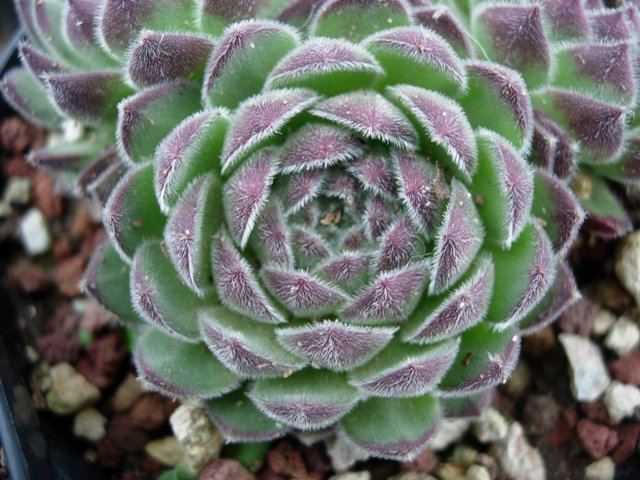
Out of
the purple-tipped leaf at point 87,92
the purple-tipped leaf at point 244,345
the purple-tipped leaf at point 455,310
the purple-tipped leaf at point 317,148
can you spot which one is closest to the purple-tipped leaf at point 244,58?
the purple-tipped leaf at point 317,148

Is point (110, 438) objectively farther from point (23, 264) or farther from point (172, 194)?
point (172, 194)

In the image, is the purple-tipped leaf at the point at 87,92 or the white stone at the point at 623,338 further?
the white stone at the point at 623,338

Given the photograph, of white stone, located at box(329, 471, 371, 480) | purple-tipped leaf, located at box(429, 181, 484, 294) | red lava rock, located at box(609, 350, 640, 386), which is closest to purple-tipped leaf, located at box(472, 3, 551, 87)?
purple-tipped leaf, located at box(429, 181, 484, 294)

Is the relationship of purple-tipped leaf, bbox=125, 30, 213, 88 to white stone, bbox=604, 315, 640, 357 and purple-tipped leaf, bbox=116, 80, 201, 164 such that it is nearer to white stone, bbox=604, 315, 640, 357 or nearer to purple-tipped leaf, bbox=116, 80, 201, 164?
purple-tipped leaf, bbox=116, 80, 201, 164

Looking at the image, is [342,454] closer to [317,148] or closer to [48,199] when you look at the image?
[317,148]

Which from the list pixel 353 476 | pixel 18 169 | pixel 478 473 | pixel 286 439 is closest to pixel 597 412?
pixel 478 473

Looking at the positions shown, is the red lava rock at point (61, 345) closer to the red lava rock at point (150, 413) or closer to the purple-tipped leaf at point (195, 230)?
the red lava rock at point (150, 413)
